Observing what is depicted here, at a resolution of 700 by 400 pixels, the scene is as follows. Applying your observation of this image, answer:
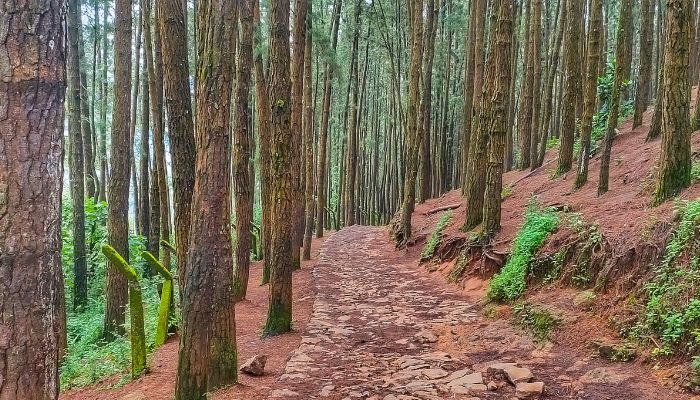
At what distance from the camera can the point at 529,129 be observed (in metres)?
14.1

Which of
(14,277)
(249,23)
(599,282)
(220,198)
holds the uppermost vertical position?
(249,23)

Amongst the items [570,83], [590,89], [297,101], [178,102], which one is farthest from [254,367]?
[570,83]

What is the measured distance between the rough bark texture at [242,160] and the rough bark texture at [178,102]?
1.19 metres

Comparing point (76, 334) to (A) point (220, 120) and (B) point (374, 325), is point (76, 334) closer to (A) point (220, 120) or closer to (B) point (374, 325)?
(B) point (374, 325)

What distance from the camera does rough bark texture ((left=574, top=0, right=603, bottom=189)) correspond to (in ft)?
29.5

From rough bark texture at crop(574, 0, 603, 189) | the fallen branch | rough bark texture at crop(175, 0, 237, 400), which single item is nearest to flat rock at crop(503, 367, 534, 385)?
rough bark texture at crop(175, 0, 237, 400)

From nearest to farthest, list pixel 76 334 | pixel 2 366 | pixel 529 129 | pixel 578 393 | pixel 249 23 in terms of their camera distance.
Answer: pixel 2 366
pixel 578 393
pixel 249 23
pixel 76 334
pixel 529 129

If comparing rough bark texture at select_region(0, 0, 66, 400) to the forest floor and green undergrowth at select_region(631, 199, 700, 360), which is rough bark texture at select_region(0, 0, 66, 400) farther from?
green undergrowth at select_region(631, 199, 700, 360)

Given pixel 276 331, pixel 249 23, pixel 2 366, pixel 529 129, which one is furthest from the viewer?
pixel 529 129

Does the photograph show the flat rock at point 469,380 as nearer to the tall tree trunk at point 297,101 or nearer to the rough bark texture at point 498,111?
the tall tree trunk at point 297,101

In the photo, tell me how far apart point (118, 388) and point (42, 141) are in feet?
13.9

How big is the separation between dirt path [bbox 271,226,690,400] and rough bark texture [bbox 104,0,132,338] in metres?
3.42

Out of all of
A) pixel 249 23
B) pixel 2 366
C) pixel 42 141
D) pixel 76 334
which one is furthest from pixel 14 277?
pixel 76 334

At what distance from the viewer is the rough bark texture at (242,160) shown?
7.72m
